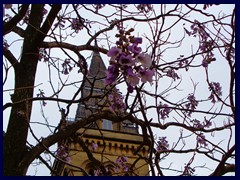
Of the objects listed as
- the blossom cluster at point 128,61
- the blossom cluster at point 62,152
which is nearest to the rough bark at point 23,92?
the blossom cluster at point 62,152

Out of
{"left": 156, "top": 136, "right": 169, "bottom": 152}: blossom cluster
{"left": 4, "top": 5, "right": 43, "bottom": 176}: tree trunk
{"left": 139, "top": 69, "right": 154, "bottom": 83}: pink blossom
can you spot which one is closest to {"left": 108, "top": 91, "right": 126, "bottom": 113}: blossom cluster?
{"left": 4, "top": 5, "right": 43, "bottom": 176}: tree trunk

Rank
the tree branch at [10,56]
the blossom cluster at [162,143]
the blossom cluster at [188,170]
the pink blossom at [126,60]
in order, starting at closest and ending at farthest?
the pink blossom at [126,60]
the blossom cluster at [188,170]
the tree branch at [10,56]
the blossom cluster at [162,143]

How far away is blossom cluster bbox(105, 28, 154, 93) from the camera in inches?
84.2

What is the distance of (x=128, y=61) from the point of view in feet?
7.00

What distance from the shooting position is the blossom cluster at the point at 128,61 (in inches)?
84.2

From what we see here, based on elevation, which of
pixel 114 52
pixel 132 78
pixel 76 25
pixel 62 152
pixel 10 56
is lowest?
pixel 132 78

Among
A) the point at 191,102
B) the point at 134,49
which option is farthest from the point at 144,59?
the point at 191,102

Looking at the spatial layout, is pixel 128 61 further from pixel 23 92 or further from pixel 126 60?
pixel 23 92

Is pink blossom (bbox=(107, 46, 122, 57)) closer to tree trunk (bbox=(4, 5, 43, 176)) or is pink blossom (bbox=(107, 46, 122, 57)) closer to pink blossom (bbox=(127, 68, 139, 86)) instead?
pink blossom (bbox=(127, 68, 139, 86))

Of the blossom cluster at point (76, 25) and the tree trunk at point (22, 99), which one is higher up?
the blossom cluster at point (76, 25)

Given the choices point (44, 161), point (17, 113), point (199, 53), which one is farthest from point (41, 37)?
point (199, 53)

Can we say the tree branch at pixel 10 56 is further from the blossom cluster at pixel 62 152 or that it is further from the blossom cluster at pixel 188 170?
the blossom cluster at pixel 188 170

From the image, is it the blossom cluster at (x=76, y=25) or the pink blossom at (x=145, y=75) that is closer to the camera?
the pink blossom at (x=145, y=75)
